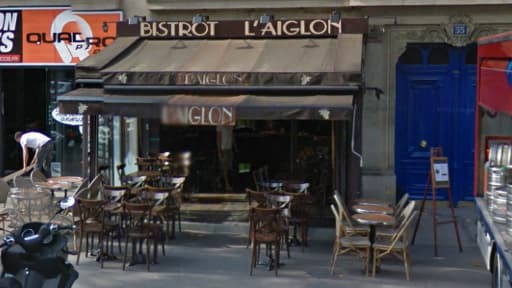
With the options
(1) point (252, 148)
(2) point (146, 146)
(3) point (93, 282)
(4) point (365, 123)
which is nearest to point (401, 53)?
(4) point (365, 123)

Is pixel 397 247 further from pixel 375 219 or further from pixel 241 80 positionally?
pixel 241 80

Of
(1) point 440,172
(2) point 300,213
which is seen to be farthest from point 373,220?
(1) point 440,172

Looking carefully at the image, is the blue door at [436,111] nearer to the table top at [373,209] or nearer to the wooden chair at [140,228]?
the table top at [373,209]

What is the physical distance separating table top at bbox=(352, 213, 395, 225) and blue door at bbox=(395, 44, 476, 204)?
502 cm

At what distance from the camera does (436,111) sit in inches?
540

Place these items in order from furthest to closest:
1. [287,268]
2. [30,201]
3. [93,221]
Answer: [30,201] < [93,221] < [287,268]

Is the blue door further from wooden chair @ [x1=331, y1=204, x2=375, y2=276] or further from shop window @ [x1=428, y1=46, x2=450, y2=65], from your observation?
wooden chair @ [x1=331, y1=204, x2=375, y2=276]

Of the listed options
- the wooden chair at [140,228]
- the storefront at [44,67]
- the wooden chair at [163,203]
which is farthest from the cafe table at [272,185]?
the storefront at [44,67]

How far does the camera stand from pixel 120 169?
41.3 ft

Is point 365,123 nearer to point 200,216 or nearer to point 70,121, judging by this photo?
point 200,216

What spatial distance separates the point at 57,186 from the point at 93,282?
3738mm

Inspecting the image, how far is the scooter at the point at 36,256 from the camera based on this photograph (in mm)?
5711

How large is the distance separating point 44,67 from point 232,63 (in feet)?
→ 19.3

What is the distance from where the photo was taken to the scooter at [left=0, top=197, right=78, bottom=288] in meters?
5.71
